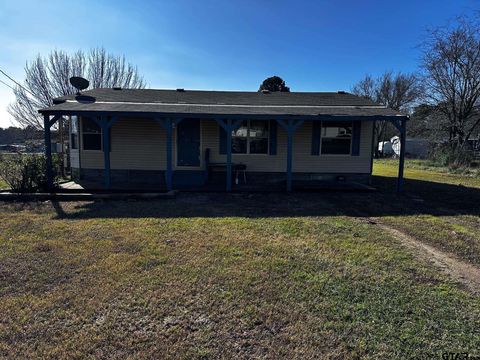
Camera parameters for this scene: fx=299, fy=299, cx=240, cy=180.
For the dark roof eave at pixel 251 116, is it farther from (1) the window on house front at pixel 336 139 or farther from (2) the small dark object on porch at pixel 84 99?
(2) the small dark object on porch at pixel 84 99

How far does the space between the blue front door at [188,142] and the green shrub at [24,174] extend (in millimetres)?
4135

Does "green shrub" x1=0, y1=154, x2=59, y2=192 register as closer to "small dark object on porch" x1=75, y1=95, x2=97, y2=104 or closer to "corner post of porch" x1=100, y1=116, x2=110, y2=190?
"corner post of porch" x1=100, y1=116, x2=110, y2=190

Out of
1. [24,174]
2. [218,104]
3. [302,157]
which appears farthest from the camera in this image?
[218,104]

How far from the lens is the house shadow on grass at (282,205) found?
255 inches

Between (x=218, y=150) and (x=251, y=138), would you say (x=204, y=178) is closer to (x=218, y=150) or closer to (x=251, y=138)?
(x=218, y=150)

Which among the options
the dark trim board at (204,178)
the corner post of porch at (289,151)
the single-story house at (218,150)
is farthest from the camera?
the single-story house at (218,150)

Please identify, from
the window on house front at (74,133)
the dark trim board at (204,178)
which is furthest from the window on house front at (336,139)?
the window on house front at (74,133)

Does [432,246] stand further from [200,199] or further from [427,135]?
[427,135]

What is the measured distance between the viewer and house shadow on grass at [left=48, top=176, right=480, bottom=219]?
6484 millimetres

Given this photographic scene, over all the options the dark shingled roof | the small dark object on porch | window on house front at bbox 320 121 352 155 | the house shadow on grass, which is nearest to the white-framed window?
the dark shingled roof

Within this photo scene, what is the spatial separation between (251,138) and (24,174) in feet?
22.6

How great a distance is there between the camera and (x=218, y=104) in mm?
10930

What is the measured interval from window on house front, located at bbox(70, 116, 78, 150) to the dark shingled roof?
28.5 inches

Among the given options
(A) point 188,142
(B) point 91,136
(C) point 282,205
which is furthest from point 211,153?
(B) point 91,136
